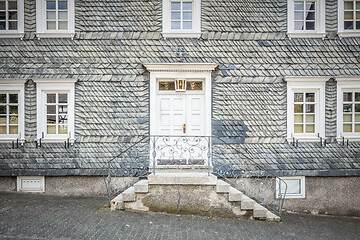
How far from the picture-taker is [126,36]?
8.01 meters

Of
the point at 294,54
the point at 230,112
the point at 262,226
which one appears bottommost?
the point at 262,226

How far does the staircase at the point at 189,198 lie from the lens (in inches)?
246

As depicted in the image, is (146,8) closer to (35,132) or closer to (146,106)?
(146,106)

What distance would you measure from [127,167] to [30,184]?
3.07m

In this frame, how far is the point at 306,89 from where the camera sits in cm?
809

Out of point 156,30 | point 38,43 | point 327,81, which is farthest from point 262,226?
point 38,43

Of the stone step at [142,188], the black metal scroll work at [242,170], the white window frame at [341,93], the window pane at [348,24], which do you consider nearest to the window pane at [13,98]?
the stone step at [142,188]

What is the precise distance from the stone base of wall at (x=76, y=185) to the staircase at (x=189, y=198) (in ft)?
4.90

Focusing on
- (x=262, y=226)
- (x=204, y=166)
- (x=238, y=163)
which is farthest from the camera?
(x=238, y=163)

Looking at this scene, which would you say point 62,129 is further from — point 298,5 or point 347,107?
point 347,107

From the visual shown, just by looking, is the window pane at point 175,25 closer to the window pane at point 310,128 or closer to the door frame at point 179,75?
the door frame at point 179,75

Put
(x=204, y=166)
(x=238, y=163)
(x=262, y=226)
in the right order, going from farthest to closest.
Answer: (x=238, y=163)
(x=204, y=166)
(x=262, y=226)

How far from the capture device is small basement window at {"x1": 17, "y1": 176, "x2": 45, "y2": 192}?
25.9 ft

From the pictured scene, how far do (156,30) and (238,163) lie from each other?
16.0 feet
